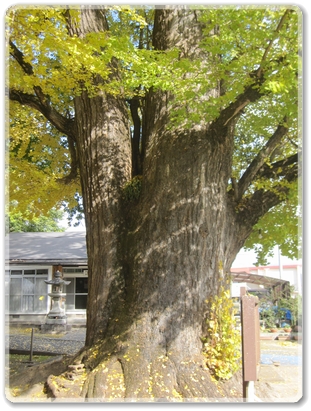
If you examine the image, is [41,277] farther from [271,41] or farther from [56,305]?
[271,41]

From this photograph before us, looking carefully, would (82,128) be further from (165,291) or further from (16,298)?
(16,298)

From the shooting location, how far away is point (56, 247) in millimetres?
16453

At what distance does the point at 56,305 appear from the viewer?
14195 mm

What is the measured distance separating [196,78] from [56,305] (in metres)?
11.9

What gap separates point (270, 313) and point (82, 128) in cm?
969

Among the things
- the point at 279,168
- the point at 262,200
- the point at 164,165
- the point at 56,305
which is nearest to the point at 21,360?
the point at 56,305

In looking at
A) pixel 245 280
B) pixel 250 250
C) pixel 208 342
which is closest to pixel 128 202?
pixel 208 342

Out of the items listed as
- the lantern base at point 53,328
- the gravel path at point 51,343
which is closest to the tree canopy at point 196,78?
the gravel path at point 51,343

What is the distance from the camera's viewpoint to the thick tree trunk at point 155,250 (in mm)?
4109

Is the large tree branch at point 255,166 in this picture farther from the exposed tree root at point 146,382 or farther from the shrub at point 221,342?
the exposed tree root at point 146,382

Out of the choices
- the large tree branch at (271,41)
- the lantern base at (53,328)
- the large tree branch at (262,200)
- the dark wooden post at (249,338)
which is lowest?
the lantern base at (53,328)

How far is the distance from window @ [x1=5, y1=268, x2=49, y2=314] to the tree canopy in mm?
8758

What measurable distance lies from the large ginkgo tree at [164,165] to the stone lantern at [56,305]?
9.43 meters

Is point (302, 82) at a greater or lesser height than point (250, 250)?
greater
